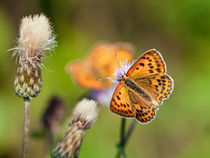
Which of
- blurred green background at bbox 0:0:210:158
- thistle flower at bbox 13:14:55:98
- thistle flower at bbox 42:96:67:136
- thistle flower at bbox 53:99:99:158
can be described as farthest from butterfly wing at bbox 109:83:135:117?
blurred green background at bbox 0:0:210:158

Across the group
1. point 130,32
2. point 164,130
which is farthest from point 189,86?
point 130,32

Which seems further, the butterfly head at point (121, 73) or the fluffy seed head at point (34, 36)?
the butterfly head at point (121, 73)

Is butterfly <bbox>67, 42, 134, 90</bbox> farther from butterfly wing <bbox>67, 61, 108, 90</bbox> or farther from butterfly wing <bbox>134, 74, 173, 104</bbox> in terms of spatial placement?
butterfly wing <bbox>134, 74, 173, 104</bbox>

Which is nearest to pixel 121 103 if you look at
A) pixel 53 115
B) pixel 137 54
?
pixel 53 115

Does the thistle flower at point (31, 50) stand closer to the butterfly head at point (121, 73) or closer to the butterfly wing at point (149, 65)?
the butterfly head at point (121, 73)

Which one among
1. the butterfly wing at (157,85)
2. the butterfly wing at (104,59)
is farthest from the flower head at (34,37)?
the butterfly wing at (104,59)
